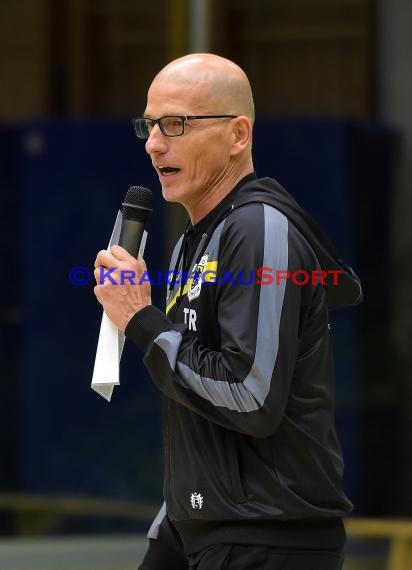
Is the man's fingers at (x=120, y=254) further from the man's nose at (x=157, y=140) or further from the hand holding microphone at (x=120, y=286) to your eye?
the man's nose at (x=157, y=140)

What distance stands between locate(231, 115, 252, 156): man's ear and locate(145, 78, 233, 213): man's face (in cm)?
1

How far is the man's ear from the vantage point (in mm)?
2434

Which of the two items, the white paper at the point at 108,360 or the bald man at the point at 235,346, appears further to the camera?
the white paper at the point at 108,360

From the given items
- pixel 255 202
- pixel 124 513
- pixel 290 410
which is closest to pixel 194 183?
pixel 255 202

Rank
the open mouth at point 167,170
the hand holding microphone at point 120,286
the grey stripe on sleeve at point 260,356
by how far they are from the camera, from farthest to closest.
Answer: the open mouth at point 167,170 → the hand holding microphone at point 120,286 → the grey stripe on sleeve at point 260,356

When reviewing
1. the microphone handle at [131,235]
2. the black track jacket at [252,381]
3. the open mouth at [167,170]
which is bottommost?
the black track jacket at [252,381]

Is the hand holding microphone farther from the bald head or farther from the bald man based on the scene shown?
the bald head

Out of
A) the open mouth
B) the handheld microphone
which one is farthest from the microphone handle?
the open mouth

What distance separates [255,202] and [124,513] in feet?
12.7

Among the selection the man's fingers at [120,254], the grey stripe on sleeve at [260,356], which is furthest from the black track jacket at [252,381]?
the man's fingers at [120,254]

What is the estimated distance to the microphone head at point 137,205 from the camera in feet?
8.13

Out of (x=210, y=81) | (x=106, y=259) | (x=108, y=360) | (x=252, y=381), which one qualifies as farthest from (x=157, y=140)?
(x=252, y=381)

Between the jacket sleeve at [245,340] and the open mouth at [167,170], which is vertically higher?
the open mouth at [167,170]

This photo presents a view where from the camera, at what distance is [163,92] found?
8.02ft
